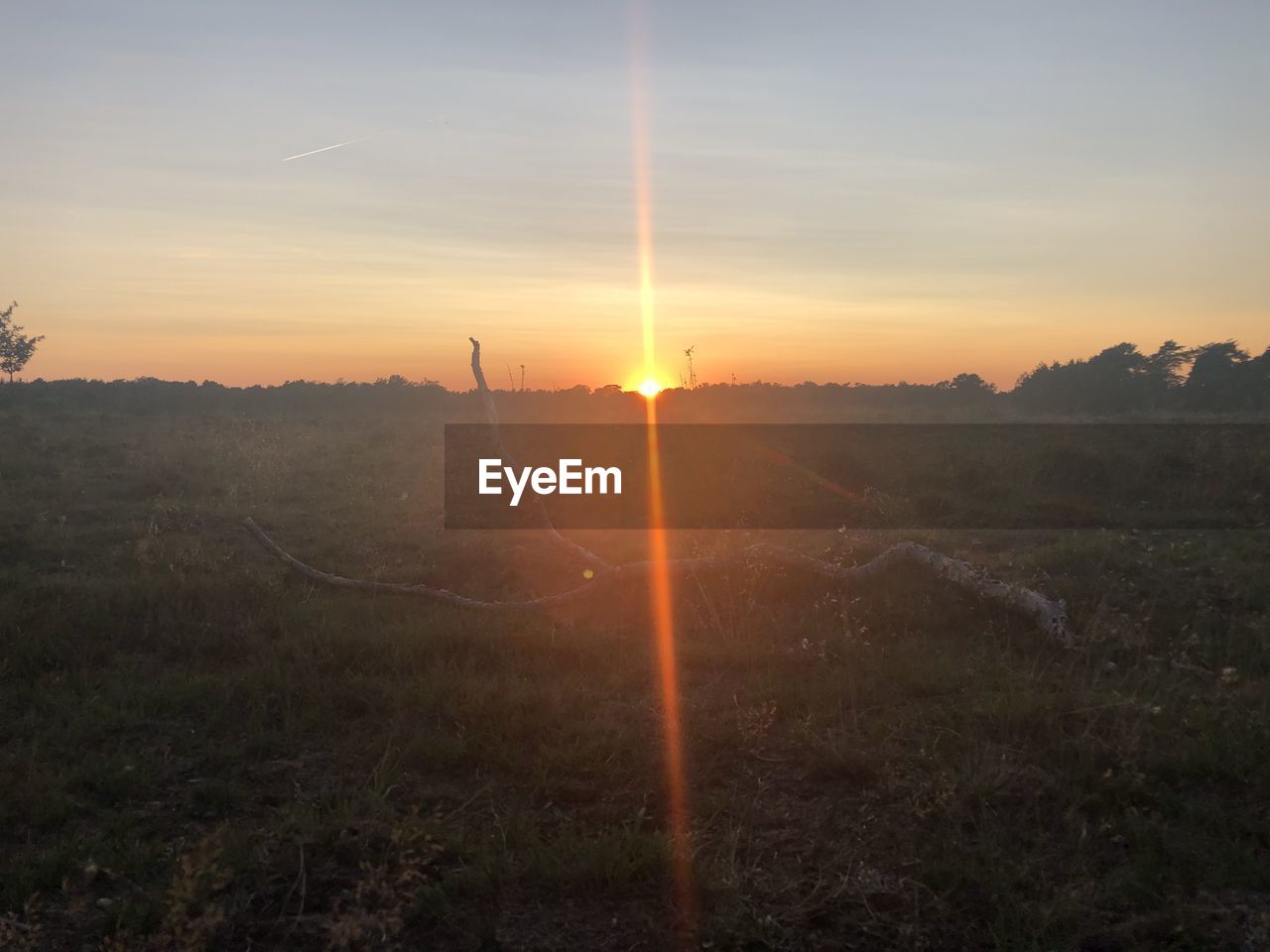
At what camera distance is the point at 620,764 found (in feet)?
14.2

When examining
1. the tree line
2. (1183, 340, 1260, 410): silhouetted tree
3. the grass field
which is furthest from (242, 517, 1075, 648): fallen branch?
(1183, 340, 1260, 410): silhouetted tree

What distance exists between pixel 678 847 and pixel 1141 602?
479 centimetres

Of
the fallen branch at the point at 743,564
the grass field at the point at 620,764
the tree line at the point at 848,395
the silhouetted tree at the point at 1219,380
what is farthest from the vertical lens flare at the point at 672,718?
the silhouetted tree at the point at 1219,380

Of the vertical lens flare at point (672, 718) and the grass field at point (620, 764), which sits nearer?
the grass field at point (620, 764)

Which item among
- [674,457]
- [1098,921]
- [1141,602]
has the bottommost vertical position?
[1098,921]

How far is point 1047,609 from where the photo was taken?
595cm

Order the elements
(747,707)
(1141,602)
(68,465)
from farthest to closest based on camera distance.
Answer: (68,465) → (1141,602) → (747,707)

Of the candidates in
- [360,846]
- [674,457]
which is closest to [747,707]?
[360,846]

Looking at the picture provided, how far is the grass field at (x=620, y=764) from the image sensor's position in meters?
3.23

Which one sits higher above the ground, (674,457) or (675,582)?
(674,457)

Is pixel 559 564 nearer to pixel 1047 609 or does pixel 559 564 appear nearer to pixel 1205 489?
pixel 1047 609

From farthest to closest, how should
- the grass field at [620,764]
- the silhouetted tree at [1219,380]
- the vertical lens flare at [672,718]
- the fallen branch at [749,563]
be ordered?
the silhouetted tree at [1219,380] → the fallen branch at [749,563] → the vertical lens flare at [672,718] → the grass field at [620,764]

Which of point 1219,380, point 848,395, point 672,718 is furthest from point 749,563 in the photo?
point 848,395

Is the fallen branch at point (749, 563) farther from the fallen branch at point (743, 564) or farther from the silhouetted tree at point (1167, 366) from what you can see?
the silhouetted tree at point (1167, 366)
